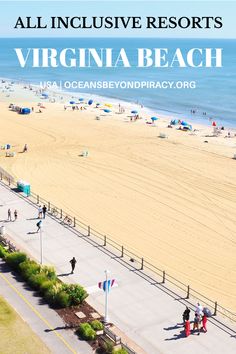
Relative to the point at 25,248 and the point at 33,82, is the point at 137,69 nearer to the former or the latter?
the point at 33,82

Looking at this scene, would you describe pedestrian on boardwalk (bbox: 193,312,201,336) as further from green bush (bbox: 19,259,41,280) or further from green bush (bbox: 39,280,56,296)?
green bush (bbox: 19,259,41,280)

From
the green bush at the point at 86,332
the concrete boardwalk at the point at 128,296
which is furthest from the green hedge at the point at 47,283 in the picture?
the green bush at the point at 86,332

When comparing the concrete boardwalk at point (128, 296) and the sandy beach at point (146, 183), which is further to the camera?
the sandy beach at point (146, 183)

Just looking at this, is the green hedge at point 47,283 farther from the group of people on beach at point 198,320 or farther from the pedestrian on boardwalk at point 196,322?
the pedestrian on boardwalk at point 196,322

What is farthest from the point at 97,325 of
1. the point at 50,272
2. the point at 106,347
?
the point at 50,272

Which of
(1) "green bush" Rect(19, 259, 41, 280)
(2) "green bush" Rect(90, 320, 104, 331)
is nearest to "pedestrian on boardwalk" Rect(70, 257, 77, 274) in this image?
(1) "green bush" Rect(19, 259, 41, 280)
